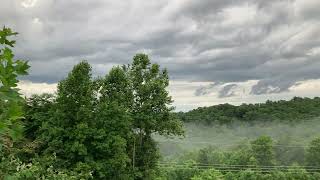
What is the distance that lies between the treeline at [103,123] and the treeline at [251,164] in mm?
36099

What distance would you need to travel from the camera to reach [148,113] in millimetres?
43375

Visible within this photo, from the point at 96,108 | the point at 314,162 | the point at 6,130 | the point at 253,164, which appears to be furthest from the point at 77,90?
the point at 314,162

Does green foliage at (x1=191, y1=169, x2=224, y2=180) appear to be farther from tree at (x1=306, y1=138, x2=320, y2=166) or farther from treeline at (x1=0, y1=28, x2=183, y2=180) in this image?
treeline at (x1=0, y1=28, x2=183, y2=180)

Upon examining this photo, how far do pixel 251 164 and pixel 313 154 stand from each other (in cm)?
1396

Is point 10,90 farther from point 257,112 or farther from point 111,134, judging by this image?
point 257,112

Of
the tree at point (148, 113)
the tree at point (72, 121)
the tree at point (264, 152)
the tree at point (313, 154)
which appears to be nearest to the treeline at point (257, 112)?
the tree at point (313, 154)

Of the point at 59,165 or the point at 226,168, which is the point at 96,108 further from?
the point at 226,168

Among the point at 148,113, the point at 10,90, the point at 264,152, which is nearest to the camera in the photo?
the point at 10,90

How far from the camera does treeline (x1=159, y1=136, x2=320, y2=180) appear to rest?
273 feet

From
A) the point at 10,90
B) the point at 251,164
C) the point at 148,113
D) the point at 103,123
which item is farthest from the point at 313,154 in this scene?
the point at 10,90

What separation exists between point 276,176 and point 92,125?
5122cm

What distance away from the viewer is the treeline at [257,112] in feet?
500

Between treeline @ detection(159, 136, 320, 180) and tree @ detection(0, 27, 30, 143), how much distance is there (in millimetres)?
75792

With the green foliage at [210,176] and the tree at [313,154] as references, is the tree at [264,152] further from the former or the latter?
the green foliage at [210,176]
